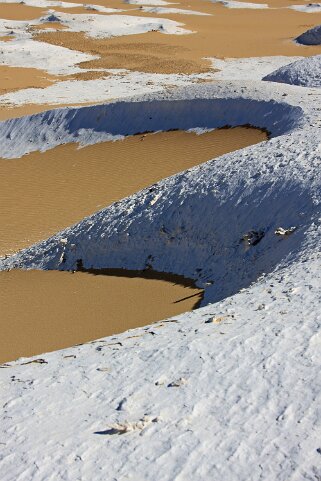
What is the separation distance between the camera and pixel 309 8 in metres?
48.0

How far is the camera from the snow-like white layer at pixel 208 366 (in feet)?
15.1

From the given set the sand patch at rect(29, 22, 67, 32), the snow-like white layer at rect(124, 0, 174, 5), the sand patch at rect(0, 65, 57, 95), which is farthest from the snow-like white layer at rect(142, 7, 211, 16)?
the sand patch at rect(0, 65, 57, 95)

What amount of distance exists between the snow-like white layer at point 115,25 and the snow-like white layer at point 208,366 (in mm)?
29366

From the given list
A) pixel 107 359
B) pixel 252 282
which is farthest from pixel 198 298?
pixel 107 359

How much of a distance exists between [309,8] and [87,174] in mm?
35854

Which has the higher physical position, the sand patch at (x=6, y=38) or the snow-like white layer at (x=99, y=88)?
the sand patch at (x=6, y=38)

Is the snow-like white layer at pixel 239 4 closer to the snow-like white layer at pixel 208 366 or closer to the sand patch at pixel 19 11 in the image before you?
the sand patch at pixel 19 11

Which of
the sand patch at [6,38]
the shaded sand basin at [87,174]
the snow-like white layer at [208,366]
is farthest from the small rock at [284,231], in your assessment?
the sand patch at [6,38]

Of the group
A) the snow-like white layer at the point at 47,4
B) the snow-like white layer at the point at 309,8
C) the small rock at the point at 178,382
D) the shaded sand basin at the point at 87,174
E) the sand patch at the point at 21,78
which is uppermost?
the snow-like white layer at the point at 47,4

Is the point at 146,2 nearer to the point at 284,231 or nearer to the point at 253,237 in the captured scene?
the point at 253,237

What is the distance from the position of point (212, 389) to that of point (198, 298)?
11.7 ft

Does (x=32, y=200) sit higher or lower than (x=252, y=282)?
lower

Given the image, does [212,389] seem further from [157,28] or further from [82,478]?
[157,28]

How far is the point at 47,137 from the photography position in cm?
1909
